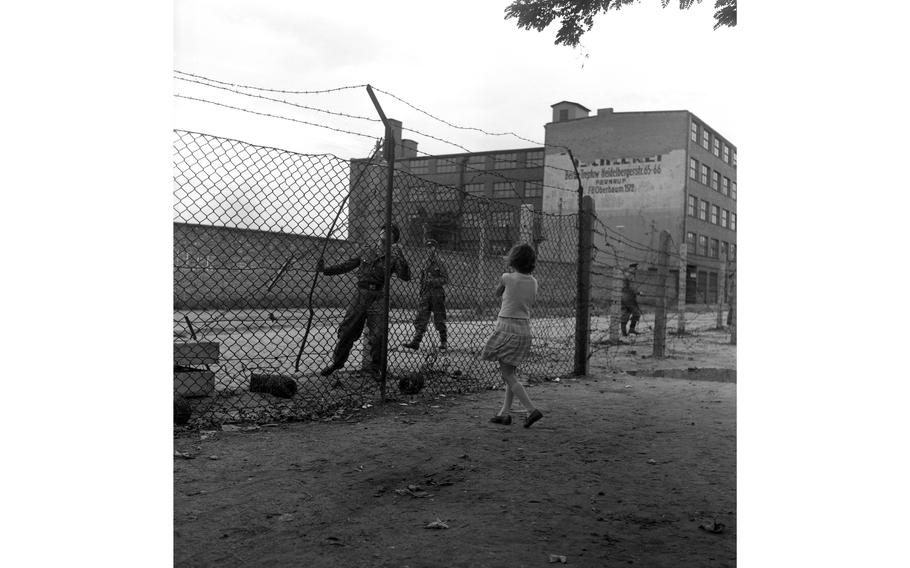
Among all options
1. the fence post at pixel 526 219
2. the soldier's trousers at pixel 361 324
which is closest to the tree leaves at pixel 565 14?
the fence post at pixel 526 219

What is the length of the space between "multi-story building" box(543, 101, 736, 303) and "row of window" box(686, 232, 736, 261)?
114 mm

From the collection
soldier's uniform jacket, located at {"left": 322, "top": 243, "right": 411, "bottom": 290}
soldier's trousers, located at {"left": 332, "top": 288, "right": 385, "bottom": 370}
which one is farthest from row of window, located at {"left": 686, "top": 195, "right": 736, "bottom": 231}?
soldier's trousers, located at {"left": 332, "top": 288, "right": 385, "bottom": 370}

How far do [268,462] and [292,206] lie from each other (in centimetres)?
221

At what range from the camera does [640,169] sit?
1550 inches

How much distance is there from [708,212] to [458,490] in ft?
143

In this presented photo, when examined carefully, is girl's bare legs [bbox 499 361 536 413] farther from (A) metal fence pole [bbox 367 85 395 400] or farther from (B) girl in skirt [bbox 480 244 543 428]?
(A) metal fence pole [bbox 367 85 395 400]

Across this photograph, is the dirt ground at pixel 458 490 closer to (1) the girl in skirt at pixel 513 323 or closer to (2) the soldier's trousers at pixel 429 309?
(1) the girl in skirt at pixel 513 323

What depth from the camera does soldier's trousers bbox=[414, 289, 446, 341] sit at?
26.9 feet

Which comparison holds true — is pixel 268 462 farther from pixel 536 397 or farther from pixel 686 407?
pixel 686 407

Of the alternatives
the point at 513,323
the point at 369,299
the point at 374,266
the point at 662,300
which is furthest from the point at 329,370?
the point at 662,300
